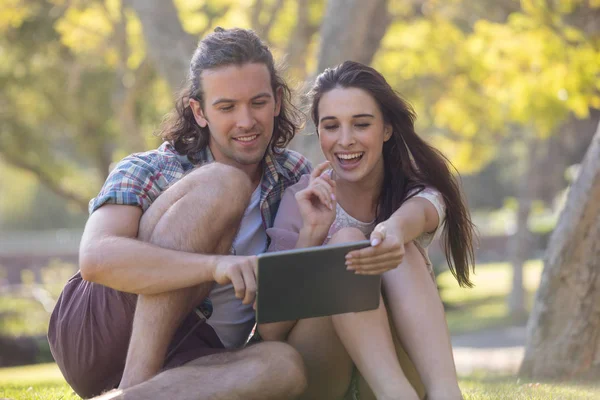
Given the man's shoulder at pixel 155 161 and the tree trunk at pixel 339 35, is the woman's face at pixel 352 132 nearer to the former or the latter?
the man's shoulder at pixel 155 161

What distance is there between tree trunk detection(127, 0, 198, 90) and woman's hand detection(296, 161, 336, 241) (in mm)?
5027

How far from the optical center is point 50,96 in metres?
16.1

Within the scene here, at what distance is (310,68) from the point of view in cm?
991

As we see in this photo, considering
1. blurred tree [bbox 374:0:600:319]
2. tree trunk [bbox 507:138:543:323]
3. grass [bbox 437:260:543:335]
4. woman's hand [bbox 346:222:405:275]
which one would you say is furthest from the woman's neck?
tree trunk [bbox 507:138:543:323]

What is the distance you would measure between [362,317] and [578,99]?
269 inches

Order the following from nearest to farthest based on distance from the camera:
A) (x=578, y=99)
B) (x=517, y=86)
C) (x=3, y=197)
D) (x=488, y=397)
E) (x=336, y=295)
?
(x=336, y=295), (x=488, y=397), (x=578, y=99), (x=517, y=86), (x=3, y=197)

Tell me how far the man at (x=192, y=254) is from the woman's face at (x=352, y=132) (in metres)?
0.24

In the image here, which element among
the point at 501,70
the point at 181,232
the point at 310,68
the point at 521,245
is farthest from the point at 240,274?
the point at 521,245

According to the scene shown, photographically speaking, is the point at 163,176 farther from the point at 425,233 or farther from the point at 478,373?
the point at 478,373

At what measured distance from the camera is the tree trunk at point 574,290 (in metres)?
5.79

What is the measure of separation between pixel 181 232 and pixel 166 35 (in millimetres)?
5351

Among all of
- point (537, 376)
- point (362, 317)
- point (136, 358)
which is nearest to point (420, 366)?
point (362, 317)

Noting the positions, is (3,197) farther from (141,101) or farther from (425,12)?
(425,12)

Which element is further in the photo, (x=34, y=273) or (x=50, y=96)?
(x=34, y=273)
